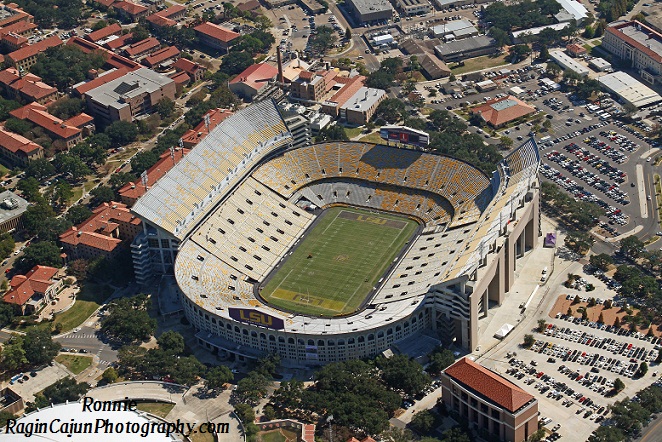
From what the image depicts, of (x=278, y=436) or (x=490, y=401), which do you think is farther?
(x=278, y=436)

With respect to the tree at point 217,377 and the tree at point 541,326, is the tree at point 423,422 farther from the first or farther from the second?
the tree at point 541,326

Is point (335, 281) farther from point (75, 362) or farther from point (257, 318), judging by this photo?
point (75, 362)

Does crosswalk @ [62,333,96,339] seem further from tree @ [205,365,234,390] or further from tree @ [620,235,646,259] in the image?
tree @ [620,235,646,259]

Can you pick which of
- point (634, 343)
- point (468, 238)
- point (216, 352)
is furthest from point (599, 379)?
point (216, 352)

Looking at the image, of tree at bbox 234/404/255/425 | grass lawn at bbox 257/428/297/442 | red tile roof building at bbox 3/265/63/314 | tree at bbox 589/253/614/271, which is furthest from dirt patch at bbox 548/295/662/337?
red tile roof building at bbox 3/265/63/314

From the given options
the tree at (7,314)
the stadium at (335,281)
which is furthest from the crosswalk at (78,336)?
the stadium at (335,281)

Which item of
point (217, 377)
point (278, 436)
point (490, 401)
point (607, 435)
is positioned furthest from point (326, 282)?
point (607, 435)

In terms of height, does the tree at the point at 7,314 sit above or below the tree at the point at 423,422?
below
